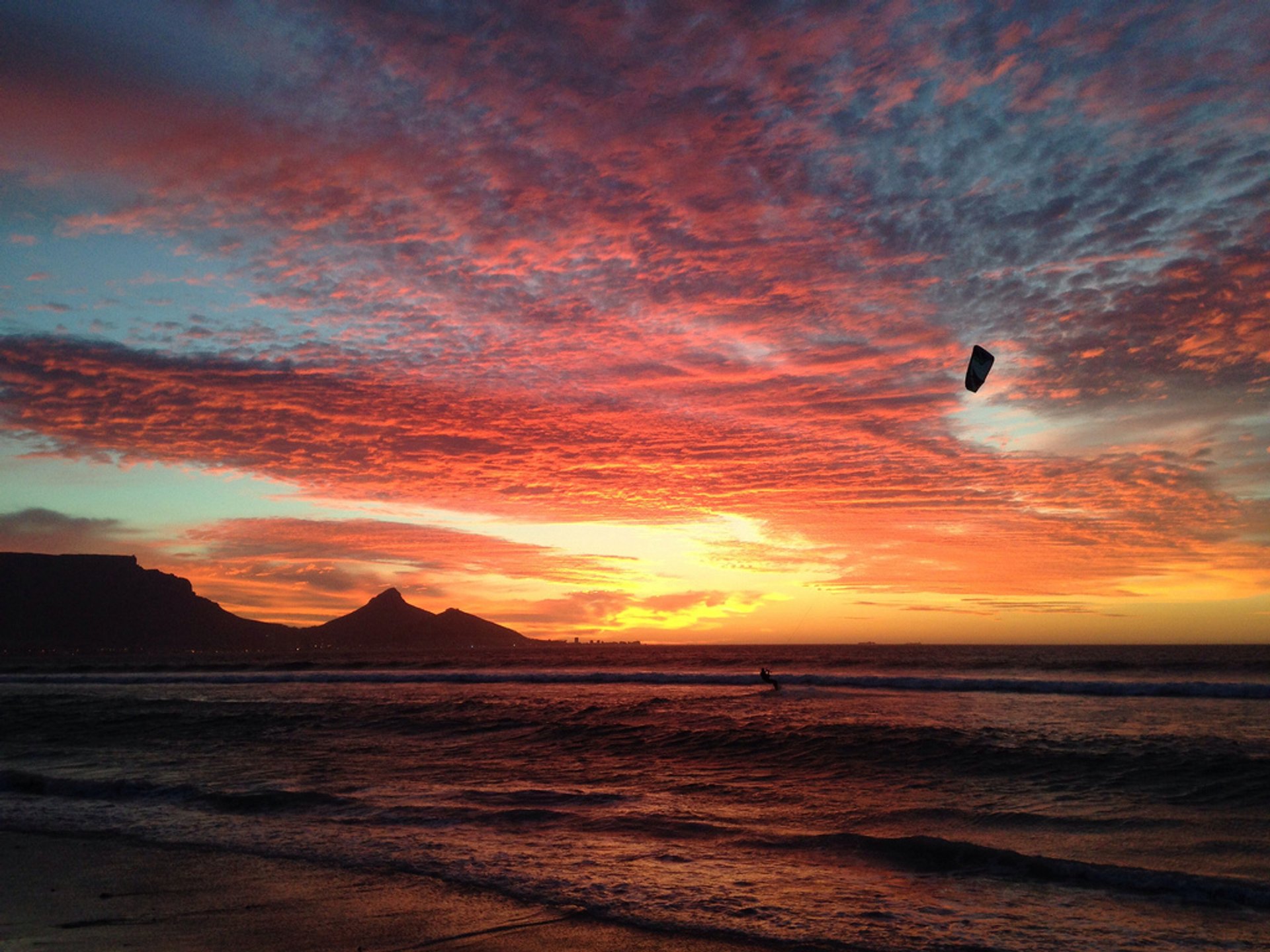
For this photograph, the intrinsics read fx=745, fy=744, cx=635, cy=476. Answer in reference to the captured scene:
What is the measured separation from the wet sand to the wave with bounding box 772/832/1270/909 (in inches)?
142

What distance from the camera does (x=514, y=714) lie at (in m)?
24.5

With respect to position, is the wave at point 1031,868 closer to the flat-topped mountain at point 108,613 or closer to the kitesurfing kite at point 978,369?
the kitesurfing kite at point 978,369

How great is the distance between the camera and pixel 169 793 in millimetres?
12695

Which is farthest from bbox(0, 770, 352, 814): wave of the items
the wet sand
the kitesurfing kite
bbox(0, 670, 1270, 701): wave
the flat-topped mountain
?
the flat-topped mountain

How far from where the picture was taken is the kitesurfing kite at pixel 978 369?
9.29m

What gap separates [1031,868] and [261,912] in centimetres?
807

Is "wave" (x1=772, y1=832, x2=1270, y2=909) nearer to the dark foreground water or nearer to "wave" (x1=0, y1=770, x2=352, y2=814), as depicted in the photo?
the dark foreground water

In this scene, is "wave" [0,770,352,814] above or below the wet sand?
below

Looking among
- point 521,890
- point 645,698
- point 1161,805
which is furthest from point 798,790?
point 645,698

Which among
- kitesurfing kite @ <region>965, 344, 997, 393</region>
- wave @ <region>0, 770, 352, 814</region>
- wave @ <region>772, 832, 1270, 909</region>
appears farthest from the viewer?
wave @ <region>0, 770, 352, 814</region>

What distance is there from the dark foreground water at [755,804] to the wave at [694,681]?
3509mm

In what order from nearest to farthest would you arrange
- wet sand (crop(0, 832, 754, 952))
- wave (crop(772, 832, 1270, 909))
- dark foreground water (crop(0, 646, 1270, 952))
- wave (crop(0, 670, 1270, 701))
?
wet sand (crop(0, 832, 754, 952))
dark foreground water (crop(0, 646, 1270, 952))
wave (crop(772, 832, 1270, 909))
wave (crop(0, 670, 1270, 701))

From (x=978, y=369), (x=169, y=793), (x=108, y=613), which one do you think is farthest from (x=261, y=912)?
(x=108, y=613)

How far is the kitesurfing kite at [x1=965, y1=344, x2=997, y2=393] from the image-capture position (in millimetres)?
9289
